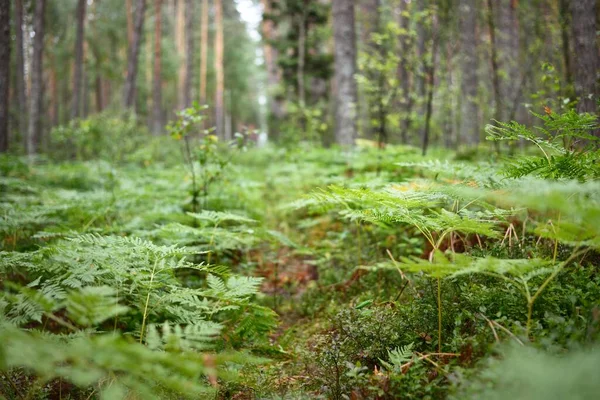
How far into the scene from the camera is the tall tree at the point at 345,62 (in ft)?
30.3

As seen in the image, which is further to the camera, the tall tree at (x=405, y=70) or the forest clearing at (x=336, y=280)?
the tall tree at (x=405, y=70)

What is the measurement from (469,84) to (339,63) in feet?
25.9

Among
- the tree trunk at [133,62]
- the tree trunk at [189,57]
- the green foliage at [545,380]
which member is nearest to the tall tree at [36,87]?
the tree trunk at [133,62]

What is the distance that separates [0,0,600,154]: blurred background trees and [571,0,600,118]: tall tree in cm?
1

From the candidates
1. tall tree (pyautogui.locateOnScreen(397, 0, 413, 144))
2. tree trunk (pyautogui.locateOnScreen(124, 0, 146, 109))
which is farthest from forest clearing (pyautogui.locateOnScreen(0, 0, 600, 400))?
tree trunk (pyautogui.locateOnScreen(124, 0, 146, 109))

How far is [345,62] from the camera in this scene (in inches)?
364

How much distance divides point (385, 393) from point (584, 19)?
Answer: 16.5ft

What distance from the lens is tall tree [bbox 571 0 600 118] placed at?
4.40 meters

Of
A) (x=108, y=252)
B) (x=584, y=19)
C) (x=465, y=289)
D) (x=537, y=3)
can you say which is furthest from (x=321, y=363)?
(x=537, y=3)

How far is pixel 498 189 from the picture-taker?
2455 mm

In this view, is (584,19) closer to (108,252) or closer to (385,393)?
(385,393)

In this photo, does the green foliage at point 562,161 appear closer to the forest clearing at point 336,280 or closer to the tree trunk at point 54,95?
the forest clearing at point 336,280

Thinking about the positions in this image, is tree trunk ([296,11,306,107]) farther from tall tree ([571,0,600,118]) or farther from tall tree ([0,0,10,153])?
tall tree ([571,0,600,118])

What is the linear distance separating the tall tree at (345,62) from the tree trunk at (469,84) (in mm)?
6344
